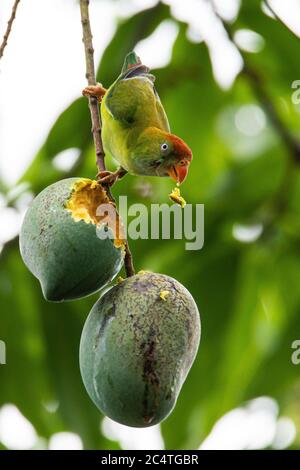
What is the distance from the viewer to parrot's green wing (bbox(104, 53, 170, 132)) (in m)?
2.66

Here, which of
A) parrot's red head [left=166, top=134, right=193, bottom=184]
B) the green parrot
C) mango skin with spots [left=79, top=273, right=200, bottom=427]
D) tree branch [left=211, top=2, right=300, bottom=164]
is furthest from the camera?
tree branch [left=211, top=2, right=300, bottom=164]

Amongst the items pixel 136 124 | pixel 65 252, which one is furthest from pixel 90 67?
pixel 136 124

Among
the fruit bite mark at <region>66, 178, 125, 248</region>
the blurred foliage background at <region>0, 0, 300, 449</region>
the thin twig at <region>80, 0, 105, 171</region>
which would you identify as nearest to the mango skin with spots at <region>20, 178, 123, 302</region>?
the fruit bite mark at <region>66, 178, 125, 248</region>

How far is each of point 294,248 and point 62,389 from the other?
111 cm

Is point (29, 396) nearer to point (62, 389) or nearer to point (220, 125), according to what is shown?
point (62, 389)

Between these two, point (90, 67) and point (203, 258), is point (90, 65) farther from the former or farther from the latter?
point (203, 258)

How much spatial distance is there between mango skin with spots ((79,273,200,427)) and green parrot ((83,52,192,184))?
21.2 inches

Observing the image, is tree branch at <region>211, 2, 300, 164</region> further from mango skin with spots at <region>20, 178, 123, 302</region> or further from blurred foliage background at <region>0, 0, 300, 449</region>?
mango skin with spots at <region>20, 178, 123, 302</region>

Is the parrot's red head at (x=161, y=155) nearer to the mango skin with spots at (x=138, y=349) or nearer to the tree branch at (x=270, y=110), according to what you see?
the mango skin with spots at (x=138, y=349)

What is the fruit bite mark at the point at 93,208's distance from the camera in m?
2.12

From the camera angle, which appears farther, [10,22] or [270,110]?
[270,110]

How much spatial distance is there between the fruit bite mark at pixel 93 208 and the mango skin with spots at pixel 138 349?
136 millimetres

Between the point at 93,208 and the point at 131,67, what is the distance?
653 millimetres

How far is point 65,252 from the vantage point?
206 centimetres
